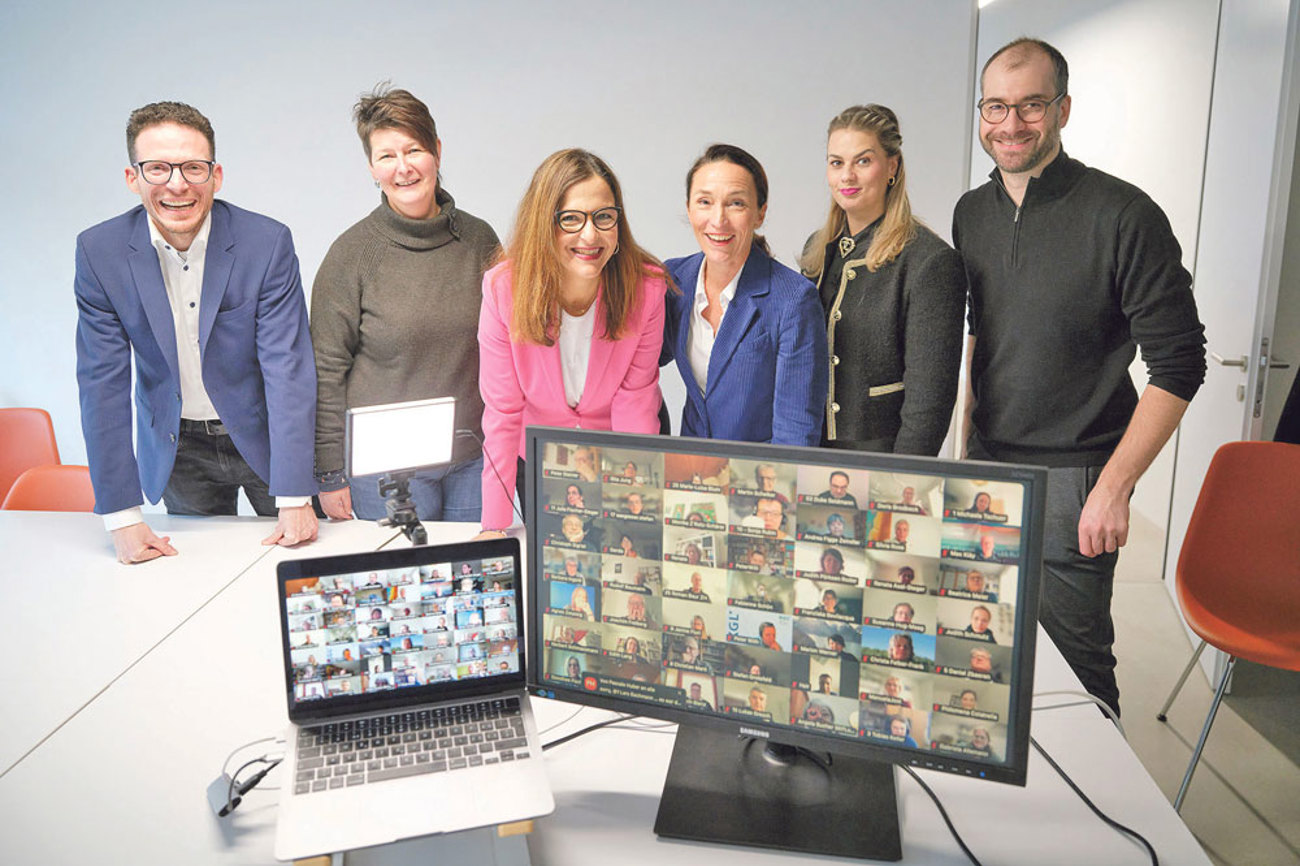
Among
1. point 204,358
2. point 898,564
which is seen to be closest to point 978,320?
point 898,564

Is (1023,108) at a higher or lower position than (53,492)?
higher

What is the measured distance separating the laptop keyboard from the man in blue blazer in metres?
0.97

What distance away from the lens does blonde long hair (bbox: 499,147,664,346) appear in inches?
81.4

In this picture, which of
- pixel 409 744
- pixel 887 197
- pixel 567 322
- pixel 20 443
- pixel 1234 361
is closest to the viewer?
pixel 409 744

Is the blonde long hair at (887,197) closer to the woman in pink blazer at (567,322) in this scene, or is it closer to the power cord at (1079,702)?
the woman in pink blazer at (567,322)

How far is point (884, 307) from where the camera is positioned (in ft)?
7.68

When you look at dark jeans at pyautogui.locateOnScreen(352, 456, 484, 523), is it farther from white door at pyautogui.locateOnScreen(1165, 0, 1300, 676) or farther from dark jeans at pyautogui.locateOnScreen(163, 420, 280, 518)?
white door at pyautogui.locateOnScreen(1165, 0, 1300, 676)

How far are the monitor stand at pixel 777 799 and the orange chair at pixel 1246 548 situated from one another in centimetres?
155

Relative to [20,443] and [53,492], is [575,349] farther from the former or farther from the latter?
[20,443]

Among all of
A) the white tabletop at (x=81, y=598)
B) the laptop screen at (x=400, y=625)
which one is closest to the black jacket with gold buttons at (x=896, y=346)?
the laptop screen at (x=400, y=625)

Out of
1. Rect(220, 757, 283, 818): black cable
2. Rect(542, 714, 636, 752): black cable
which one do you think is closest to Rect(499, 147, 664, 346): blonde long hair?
Rect(542, 714, 636, 752): black cable

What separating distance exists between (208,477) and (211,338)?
0.48 meters

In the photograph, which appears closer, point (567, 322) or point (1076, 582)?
point (567, 322)

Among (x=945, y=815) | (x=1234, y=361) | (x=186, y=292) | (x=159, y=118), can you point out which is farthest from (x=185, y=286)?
(x=1234, y=361)
